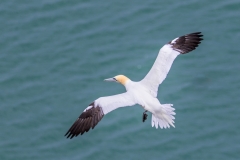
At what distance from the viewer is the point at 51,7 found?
26.4 m

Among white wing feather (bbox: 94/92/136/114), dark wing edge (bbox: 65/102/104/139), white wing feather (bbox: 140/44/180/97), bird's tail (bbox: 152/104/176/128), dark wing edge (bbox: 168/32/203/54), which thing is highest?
dark wing edge (bbox: 168/32/203/54)

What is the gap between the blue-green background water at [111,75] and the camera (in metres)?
21.6

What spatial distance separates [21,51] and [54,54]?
3.50 feet

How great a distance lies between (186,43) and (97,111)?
3176 millimetres

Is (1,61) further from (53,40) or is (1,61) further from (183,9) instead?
(183,9)

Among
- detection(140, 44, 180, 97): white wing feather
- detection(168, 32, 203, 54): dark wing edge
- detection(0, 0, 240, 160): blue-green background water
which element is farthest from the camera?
detection(0, 0, 240, 160): blue-green background water

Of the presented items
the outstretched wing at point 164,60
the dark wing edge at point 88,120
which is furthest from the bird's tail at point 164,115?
the dark wing edge at point 88,120

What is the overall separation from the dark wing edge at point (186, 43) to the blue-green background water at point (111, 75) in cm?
214

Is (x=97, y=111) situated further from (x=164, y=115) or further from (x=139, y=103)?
(x=164, y=115)

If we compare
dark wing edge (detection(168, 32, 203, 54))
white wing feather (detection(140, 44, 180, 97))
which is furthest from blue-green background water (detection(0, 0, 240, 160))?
white wing feather (detection(140, 44, 180, 97))

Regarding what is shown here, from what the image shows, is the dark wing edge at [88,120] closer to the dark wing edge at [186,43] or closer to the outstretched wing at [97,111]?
the outstretched wing at [97,111]

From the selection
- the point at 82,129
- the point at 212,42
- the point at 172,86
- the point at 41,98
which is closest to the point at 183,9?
the point at 212,42

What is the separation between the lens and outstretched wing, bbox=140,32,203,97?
19.7m

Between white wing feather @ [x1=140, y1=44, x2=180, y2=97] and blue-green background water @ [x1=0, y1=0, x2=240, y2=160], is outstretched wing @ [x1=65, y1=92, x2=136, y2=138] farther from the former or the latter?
blue-green background water @ [x1=0, y1=0, x2=240, y2=160]
